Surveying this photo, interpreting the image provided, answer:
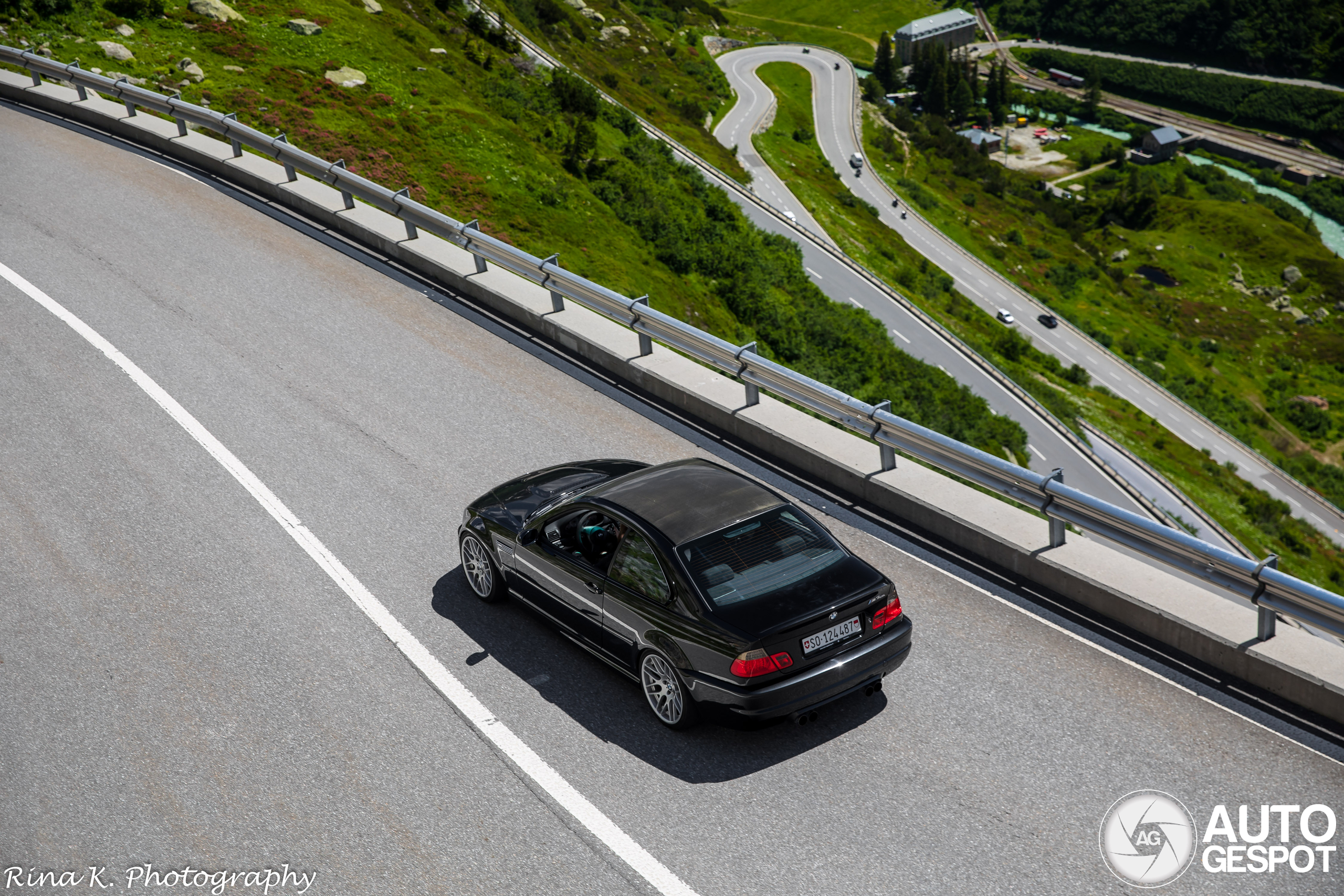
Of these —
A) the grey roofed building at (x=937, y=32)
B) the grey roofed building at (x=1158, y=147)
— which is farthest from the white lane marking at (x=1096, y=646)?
the grey roofed building at (x=937, y=32)

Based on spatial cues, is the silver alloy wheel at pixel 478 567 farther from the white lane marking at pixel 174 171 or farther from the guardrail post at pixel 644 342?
the white lane marking at pixel 174 171

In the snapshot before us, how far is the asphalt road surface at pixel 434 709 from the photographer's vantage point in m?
5.56

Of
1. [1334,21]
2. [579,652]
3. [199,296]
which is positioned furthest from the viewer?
[1334,21]

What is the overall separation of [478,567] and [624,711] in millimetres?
1910

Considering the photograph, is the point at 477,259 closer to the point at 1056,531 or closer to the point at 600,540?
the point at 600,540

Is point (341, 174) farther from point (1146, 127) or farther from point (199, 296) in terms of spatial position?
point (1146, 127)

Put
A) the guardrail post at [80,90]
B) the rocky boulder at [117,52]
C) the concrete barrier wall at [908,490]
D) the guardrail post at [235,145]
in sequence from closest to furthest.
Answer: the concrete barrier wall at [908,490], the guardrail post at [235,145], the guardrail post at [80,90], the rocky boulder at [117,52]

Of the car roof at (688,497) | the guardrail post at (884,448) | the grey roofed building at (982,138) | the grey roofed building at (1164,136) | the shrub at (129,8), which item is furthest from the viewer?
the grey roofed building at (1164,136)

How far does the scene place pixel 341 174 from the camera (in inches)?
624

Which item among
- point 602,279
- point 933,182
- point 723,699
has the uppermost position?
point 723,699

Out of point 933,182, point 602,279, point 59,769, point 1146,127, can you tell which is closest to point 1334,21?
point 1146,127

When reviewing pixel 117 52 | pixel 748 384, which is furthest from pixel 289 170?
pixel 748 384

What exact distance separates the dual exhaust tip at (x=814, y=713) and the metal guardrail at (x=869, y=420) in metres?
2.22

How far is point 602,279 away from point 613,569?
13.1 metres
